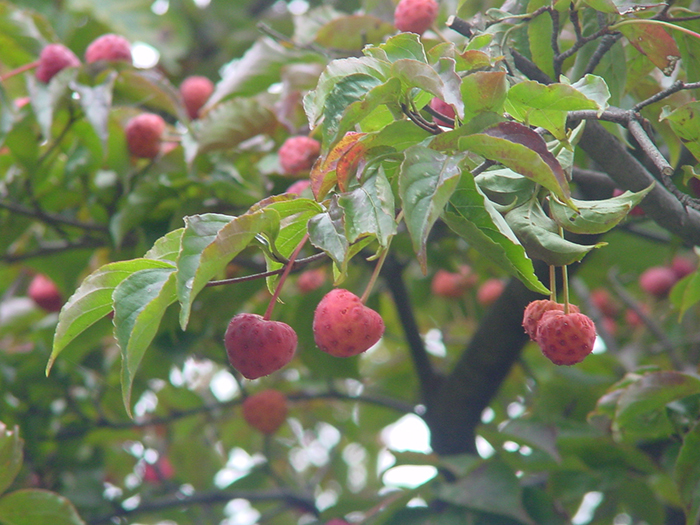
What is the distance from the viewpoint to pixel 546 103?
0.78 meters

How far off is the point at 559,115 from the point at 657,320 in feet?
7.51

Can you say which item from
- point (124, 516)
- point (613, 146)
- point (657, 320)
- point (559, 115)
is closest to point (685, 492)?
point (613, 146)

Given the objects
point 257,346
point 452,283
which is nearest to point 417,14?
point 257,346

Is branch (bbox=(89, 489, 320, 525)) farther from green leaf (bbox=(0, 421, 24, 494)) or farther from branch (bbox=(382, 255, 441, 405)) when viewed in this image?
green leaf (bbox=(0, 421, 24, 494))

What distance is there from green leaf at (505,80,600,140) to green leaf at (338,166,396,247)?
19 cm

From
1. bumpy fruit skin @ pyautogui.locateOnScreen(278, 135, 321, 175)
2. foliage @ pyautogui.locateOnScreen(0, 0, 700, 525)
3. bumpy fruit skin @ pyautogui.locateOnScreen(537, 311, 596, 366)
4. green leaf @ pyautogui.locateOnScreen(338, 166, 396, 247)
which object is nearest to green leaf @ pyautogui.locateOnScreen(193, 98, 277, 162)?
foliage @ pyautogui.locateOnScreen(0, 0, 700, 525)

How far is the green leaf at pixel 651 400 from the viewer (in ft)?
3.98

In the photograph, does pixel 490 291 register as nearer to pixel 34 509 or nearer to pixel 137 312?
pixel 34 509

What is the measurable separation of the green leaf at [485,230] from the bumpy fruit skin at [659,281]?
2008mm

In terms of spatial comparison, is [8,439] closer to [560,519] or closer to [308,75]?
[308,75]

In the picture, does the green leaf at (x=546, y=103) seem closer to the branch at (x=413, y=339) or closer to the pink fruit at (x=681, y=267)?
the branch at (x=413, y=339)

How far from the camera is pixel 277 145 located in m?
1.64

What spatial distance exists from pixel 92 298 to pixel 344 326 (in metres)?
0.30

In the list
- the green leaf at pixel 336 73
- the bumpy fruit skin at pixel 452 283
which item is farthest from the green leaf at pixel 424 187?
the bumpy fruit skin at pixel 452 283
